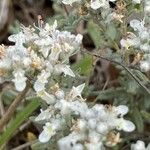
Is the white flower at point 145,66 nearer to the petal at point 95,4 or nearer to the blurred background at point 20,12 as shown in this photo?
the petal at point 95,4

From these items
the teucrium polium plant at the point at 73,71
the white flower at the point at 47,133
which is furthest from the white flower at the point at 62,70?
the white flower at the point at 47,133

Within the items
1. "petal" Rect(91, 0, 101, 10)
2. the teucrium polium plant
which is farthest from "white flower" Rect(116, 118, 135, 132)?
"petal" Rect(91, 0, 101, 10)

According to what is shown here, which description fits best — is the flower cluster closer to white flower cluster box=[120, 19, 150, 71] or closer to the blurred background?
white flower cluster box=[120, 19, 150, 71]

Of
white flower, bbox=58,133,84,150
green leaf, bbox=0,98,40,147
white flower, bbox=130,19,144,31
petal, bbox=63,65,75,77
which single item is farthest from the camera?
green leaf, bbox=0,98,40,147

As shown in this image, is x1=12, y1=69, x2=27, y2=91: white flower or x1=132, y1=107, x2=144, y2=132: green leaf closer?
x1=12, y1=69, x2=27, y2=91: white flower

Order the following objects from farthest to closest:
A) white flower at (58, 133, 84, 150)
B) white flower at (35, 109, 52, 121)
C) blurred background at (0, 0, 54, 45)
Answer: blurred background at (0, 0, 54, 45), white flower at (35, 109, 52, 121), white flower at (58, 133, 84, 150)

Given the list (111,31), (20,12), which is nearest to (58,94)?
(111,31)

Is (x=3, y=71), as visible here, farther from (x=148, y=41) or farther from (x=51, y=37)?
(x=148, y=41)

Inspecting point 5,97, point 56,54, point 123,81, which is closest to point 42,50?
point 56,54

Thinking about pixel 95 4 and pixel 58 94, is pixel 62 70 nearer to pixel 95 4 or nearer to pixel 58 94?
pixel 58 94
